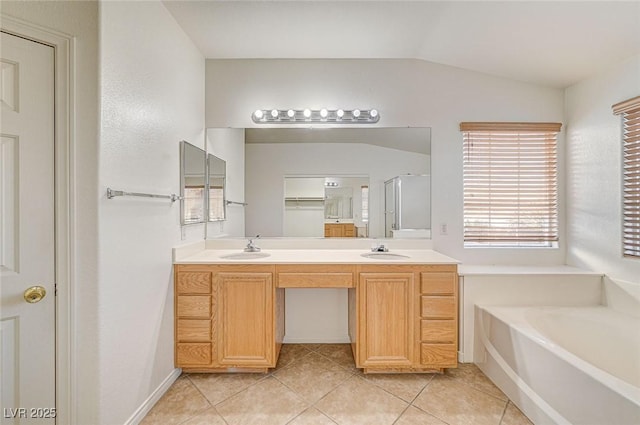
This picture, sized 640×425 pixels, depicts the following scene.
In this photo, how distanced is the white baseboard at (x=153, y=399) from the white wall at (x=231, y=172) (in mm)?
1077

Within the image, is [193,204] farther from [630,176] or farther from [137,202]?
[630,176]

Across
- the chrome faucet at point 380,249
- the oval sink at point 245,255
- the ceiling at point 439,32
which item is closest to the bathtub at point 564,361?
the chrome faucet at point 380,249

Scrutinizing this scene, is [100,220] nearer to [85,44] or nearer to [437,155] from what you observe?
[85,44]

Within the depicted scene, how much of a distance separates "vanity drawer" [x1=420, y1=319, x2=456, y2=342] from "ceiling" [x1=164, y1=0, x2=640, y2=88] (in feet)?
6.65

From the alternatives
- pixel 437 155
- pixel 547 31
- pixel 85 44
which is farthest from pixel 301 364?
pixel 547 31

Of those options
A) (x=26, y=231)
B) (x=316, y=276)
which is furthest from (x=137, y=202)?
(x=316, y=276)

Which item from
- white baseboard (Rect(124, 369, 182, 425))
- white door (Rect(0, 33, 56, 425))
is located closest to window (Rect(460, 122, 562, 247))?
white baseboard (Rect(124, 369, 182, 425))

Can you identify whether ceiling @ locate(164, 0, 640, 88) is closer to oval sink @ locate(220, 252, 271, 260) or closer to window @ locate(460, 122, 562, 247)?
window @ locate(460, 122, 562, 247)

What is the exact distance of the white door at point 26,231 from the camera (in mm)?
1191

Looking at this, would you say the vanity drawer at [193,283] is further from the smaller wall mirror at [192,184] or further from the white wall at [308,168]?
the white wall at [308,168]

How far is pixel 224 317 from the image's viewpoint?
6.35 feet

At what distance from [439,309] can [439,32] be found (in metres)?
1.99

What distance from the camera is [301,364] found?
2168mm

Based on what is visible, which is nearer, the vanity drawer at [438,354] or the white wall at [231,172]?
the vanity drawer at [438,354]
